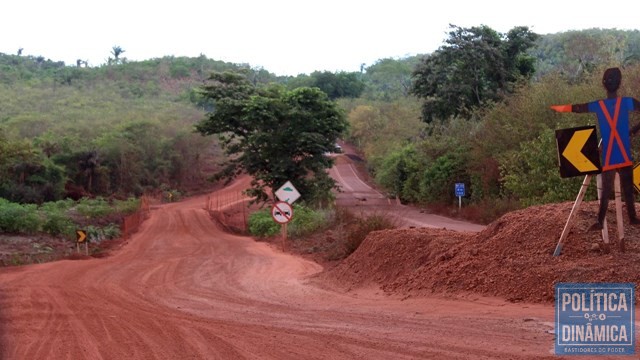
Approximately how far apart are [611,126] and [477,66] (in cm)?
3930

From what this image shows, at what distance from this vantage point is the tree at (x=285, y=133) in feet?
133

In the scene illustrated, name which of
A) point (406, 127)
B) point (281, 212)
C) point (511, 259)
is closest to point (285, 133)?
point (281, 212)

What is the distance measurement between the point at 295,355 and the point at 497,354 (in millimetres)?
2151

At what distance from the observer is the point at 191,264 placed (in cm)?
2111

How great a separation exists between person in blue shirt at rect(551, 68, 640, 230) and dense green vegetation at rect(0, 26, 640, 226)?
54.8 ft

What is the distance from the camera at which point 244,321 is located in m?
10.2

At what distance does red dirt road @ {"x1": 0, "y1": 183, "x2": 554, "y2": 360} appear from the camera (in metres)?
7.66

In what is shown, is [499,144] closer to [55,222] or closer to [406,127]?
[55,222]

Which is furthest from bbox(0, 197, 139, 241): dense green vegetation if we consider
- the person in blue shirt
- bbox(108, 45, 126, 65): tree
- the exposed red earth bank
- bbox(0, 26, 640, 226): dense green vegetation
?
bbox(108, 45, 126, 65): tree

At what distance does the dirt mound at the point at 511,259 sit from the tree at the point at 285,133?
88.0 feet

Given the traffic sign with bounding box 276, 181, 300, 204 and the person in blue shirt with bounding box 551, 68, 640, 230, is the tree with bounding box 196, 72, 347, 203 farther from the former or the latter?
the person in blue shirt with bounding box 551, 68, 640, 230

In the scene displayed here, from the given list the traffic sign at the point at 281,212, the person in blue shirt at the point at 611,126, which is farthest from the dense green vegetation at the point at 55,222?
the person in blue shirt at the point at 611,126

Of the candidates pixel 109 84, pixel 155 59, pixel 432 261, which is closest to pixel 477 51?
pixel 432 261

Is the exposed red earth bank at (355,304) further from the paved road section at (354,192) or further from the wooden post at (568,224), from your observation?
the paved road section at (354,192)
